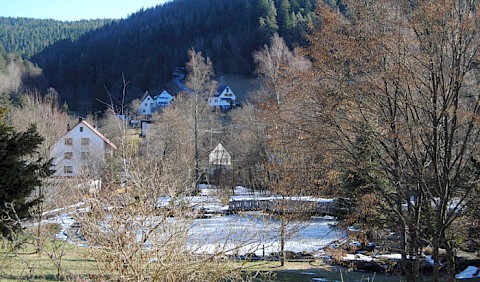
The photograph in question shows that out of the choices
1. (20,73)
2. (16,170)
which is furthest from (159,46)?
Answer: (16,170)

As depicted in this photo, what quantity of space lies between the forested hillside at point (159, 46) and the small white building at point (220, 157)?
34917mm

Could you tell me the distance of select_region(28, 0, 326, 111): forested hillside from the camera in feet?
255

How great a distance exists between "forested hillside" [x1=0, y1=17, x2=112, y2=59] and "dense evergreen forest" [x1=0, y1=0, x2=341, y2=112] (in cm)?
51

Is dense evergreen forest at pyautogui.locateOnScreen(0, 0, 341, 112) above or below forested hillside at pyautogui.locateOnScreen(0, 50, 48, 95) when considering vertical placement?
above

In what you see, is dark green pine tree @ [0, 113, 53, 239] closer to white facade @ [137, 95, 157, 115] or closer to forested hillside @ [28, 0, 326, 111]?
forested hillside @ [28, 0, 326, 111]

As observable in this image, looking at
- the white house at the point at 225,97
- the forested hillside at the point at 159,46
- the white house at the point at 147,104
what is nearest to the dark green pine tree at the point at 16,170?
the forested hillside at the point at 159,46

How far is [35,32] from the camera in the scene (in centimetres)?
12306

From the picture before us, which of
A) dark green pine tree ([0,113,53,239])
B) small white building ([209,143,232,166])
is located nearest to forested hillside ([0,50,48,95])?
small white building ([209,143,232,166])

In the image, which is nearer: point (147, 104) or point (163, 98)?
point (147, 104)

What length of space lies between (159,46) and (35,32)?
47.7 meters

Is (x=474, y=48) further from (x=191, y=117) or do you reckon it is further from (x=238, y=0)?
(x=238, y=0)

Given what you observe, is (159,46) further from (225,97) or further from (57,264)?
(57,264)

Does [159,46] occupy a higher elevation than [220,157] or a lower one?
higher

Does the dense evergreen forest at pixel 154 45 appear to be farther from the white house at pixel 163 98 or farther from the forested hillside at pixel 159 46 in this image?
the white house at pixel 163 98
